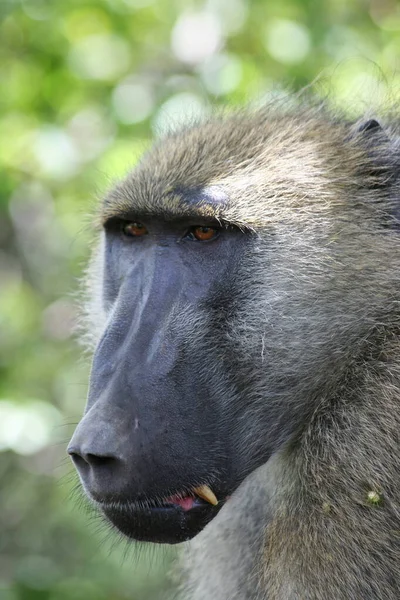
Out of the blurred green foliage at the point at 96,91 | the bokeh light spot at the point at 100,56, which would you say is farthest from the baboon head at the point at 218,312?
the bokeh light spot at the point at 100,56

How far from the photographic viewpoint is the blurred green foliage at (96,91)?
585 cm

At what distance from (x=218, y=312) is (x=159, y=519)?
2.56ft

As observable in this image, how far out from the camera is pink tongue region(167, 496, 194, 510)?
294 cm

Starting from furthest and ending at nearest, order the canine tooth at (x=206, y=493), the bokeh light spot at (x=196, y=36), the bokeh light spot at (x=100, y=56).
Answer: the bokeh light spot at (x=196, y=36), the bokeh light spot at (x=100, y=56), the canine tooth at (x=206, y=493)

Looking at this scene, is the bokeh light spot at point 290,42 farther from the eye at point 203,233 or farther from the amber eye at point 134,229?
the eye at point 203,233

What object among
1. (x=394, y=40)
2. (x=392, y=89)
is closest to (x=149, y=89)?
(x=394, y=40)

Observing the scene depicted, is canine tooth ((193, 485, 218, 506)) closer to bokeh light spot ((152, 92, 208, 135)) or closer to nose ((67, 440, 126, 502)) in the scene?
nose ((67, 440, 126, 502))

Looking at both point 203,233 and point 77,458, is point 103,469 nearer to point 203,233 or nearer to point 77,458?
point 77,458

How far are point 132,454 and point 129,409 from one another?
0.15 meters

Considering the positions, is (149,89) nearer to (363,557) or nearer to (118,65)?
(118,65)

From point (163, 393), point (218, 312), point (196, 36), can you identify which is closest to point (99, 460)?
point (163, 393)

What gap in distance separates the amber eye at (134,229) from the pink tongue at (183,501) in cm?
113

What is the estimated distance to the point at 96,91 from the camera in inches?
258

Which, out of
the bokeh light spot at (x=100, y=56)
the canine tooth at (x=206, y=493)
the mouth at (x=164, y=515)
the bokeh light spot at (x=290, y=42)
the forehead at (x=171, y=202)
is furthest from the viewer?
the bokeh light spot at (x=100, y=56)
